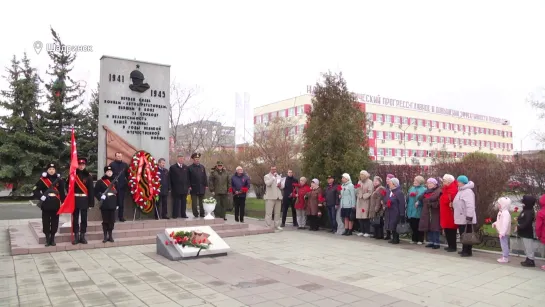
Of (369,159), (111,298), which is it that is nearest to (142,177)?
(111,298)

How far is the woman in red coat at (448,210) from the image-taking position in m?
8.33

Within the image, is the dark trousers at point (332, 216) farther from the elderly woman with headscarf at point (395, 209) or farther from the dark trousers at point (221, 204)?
the dark trousers at point (221, 204)

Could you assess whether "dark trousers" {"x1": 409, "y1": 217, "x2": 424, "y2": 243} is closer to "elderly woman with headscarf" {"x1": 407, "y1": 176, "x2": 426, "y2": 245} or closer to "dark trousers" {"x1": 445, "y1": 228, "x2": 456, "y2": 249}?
"elderly woman with headscarf" {"x1": 407, "y1": 176, "x2": 426, "y2": 245}

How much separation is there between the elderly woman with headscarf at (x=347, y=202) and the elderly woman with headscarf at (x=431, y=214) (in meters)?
2.11

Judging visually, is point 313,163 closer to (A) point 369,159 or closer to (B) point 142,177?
(A) point 369,159

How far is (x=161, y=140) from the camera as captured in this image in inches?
447

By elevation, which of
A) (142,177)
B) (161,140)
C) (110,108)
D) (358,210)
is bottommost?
(358,210)

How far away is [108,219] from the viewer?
8.71 meters

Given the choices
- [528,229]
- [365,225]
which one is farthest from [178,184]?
[528,229]

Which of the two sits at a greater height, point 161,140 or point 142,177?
point 161,140

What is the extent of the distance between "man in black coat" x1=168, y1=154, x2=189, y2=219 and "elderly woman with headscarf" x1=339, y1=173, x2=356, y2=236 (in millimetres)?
4274

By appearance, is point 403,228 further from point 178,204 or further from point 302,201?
point 178,204

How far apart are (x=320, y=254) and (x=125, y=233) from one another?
181 inches

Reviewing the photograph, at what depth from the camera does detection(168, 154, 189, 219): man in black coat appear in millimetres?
10609
